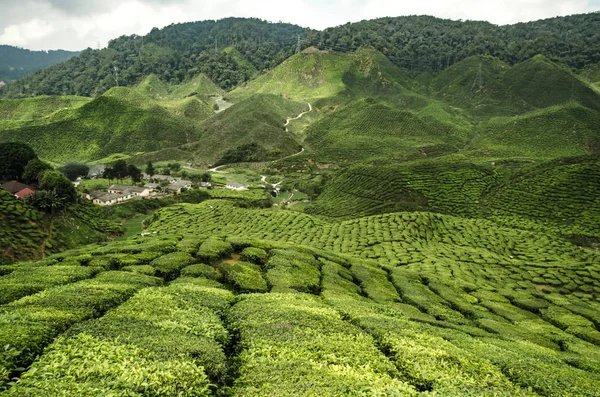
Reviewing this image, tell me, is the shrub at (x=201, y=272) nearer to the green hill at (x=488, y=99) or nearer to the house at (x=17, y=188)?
the house at (x=17, y=188)

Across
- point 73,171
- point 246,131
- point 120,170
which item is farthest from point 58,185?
point 246,131

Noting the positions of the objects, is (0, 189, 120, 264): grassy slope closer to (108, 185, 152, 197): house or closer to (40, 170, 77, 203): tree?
(40, 170, 77, 203): tree

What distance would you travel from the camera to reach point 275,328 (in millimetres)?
16016

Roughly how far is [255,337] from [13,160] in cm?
7501

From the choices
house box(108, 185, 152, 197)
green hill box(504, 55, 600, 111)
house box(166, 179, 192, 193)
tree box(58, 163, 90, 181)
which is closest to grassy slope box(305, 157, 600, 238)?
house box(166, 179, 192, 193)

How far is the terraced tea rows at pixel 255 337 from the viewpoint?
11.6m

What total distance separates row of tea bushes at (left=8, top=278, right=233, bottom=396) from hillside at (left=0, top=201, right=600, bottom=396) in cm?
6

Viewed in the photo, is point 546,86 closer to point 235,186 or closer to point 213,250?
point 235,186

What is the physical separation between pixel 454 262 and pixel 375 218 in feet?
71.9

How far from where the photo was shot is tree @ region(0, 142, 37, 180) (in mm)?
67375

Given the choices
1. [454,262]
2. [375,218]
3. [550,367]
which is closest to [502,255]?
[454,262]

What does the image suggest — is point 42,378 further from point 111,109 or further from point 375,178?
point 111,109

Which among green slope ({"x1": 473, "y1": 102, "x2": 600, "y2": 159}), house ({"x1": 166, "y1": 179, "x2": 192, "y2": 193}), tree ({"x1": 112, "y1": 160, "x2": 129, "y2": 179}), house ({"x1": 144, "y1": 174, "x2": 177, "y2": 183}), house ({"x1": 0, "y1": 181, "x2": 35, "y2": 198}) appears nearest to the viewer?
house ({"x1": 0, "y1": 181, "x2": 35, "y2": 198})

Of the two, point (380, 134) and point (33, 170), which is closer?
point (33, 170)
